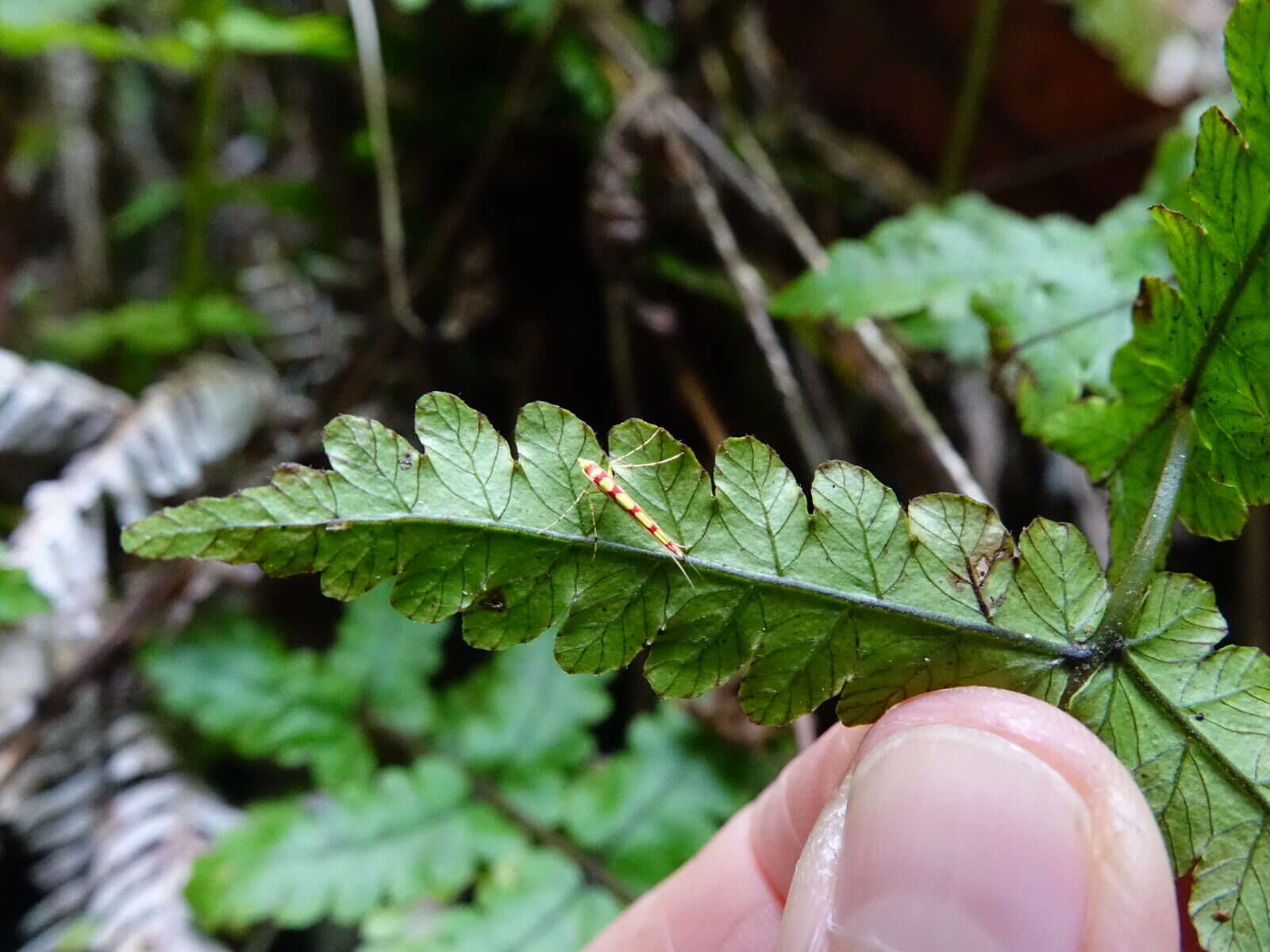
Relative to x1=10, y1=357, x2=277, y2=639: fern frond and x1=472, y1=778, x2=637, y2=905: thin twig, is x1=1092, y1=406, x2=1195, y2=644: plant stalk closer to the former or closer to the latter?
x1=472, y1=778, x2=637, y2=905: thin twig

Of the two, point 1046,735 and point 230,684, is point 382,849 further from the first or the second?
point 1046,735

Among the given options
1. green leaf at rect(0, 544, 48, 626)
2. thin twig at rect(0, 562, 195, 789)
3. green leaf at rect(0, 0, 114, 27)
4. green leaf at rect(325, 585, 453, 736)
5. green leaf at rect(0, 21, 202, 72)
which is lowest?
green leaf at rect(325, 585, 453, 736)

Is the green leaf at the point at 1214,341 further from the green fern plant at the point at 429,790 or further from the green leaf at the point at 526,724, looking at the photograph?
the green leaf at the point at 526,724

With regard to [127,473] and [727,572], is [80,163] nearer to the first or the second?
[127,473]

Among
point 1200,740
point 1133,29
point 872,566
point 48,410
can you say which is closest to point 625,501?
point 872,566

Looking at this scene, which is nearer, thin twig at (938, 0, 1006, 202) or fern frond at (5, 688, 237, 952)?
fern frond at (5, 688, 237, 952)

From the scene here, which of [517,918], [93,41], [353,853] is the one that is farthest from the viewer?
[93,41]

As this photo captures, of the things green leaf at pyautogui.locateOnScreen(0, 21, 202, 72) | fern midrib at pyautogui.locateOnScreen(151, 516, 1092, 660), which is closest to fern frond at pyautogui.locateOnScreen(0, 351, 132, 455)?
green leaf at pyautogui.locateOnScreen(0, 21, 202, 72)

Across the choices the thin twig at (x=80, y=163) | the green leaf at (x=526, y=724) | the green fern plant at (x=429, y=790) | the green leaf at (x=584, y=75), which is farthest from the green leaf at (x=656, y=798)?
the thin twig at (x=80, y=163)
